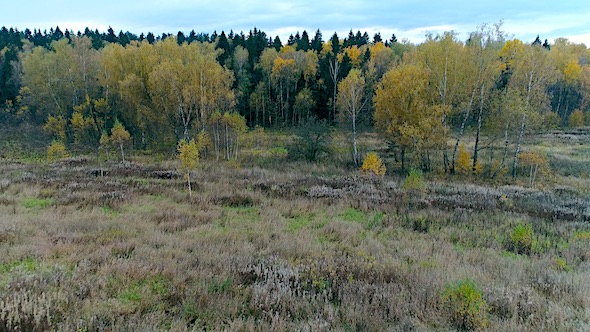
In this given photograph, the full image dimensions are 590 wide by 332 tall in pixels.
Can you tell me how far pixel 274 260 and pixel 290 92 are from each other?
49.7 metres

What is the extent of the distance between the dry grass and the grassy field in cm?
4

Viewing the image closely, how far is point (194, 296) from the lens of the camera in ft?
19.0

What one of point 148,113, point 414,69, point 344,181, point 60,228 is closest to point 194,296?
point 60,228

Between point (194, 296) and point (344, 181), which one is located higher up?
point (194, 296)

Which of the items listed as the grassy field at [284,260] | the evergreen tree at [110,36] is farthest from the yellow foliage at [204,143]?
the evergreen tree at [110,36]

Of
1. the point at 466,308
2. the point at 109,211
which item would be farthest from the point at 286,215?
the point at 466,308

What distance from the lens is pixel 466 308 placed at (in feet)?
17.0

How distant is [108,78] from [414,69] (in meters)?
31.9

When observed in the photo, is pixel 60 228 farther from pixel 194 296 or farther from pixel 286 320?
pixel 286 320

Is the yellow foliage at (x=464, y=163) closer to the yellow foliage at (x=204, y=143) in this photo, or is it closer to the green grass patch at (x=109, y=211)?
the yellow foliage at (x=204, y=143)

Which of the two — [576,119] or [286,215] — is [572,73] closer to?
[576,119]

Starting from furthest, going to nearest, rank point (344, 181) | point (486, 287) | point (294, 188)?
point (344, 181)
point (294, 188)
point (486, 287)

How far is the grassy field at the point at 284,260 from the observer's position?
16.9 ft

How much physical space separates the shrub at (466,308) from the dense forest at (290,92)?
21.6m
